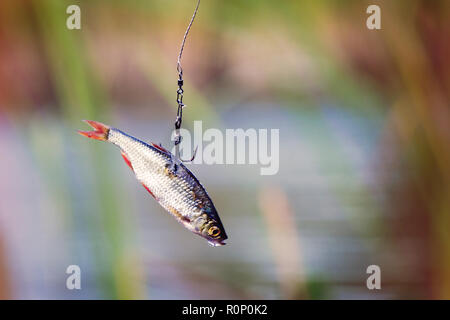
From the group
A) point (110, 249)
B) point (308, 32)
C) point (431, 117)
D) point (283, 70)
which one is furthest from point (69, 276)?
point (431, 117)

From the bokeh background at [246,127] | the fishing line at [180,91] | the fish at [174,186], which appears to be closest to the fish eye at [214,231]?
the fish at [174,186]

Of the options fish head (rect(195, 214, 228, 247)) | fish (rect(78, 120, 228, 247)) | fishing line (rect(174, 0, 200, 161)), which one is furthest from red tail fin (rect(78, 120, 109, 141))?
fish head (rect(195, 214, 228, 247))

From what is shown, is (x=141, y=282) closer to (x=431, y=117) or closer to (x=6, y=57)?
(x=6, y=57)

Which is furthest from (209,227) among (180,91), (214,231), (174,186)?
(180,91)

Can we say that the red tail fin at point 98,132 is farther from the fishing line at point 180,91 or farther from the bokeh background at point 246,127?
the fishing line at point 180,91

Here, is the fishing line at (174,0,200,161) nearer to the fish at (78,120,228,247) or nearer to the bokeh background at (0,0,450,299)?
the bokeh background at (0,0,450,299)

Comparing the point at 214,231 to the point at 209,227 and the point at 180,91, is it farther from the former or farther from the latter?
the point at 180,91
